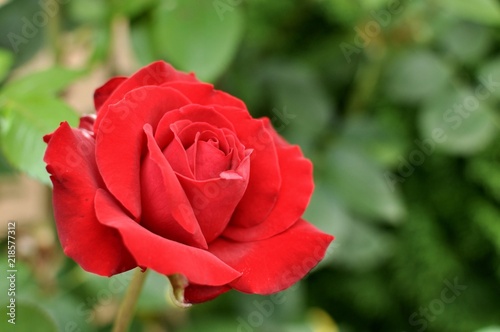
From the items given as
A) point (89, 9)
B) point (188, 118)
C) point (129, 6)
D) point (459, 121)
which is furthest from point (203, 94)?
point (459, 121)

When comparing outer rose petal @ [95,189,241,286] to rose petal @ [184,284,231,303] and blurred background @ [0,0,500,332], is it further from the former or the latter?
blurred background @ [0,0,500,332]

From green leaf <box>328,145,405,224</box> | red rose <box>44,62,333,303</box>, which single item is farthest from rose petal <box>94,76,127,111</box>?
green leaf <box>328,145,405,224</box>

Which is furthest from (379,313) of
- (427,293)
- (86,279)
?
(86,279)

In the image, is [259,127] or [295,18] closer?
[259,127]

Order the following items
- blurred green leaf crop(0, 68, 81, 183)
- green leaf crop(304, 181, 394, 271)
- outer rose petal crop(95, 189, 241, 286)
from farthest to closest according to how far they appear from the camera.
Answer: green leaf crop(304, 181, 394, 271)
blurred green leaf crop(0, 68, 81, 183)
outer rose petal crop(95, 189, 241, 286)

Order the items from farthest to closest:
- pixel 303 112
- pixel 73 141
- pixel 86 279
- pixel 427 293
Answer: pixel 427 293 → pixel 303 112 → pixel 86 279 → pixel 73 141

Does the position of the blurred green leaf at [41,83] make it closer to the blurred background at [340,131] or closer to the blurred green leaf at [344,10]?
the blurred background at [340,131]

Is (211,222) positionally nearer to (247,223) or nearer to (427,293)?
(247,223)
